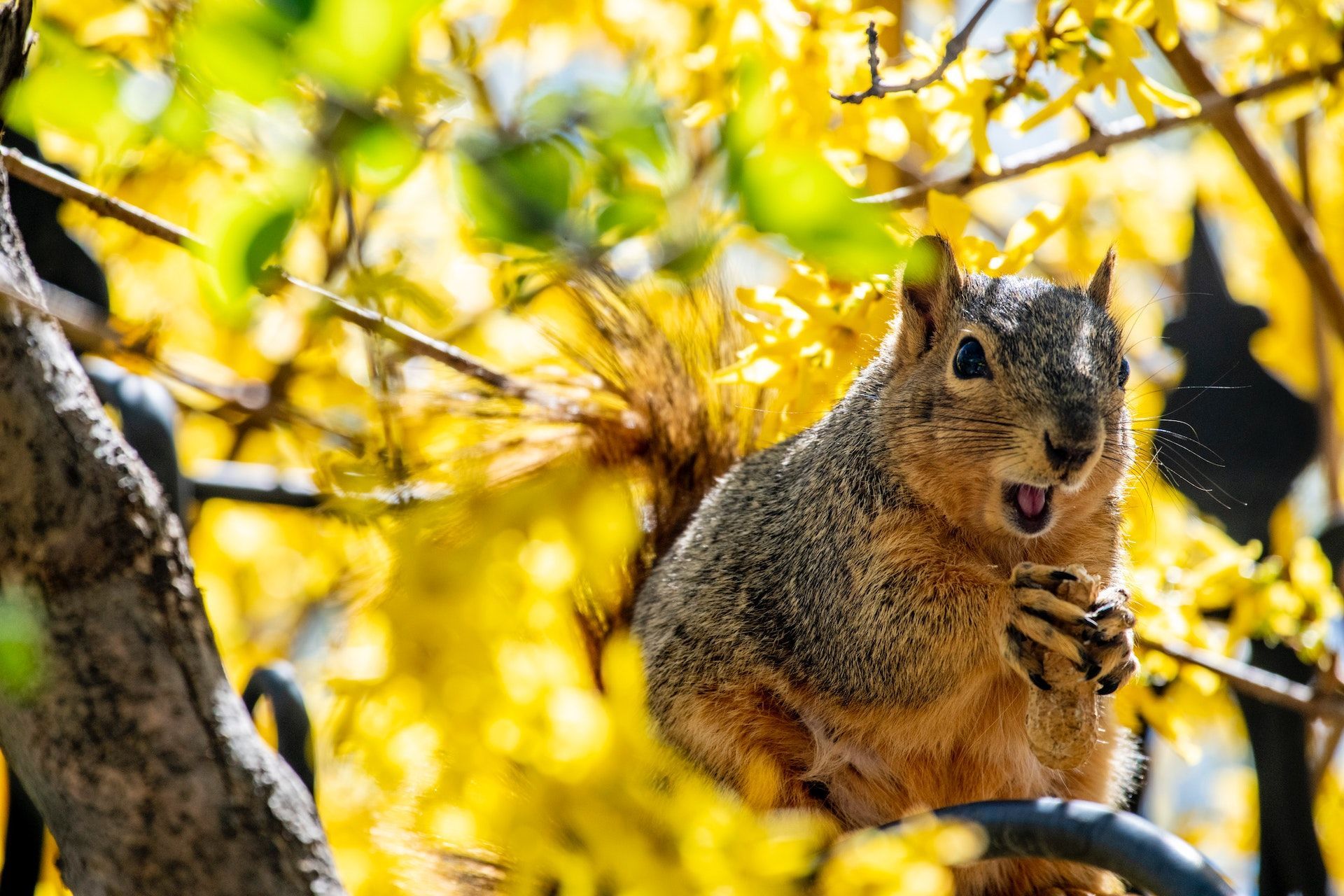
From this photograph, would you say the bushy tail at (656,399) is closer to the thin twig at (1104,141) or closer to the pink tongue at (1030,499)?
the thin twig at (1104,141)

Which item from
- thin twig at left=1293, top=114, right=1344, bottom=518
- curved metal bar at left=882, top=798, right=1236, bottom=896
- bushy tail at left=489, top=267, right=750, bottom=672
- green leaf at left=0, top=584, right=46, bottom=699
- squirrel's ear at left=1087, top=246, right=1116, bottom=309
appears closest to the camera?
green leaf at left=0, top=584, right=46, bottom=699

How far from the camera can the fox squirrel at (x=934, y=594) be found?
1.46m

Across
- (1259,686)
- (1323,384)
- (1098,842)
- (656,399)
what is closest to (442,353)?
(656,399)

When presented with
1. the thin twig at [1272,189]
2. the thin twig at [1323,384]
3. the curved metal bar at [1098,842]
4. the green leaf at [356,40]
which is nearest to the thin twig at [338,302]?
the green leaf at [356,40]

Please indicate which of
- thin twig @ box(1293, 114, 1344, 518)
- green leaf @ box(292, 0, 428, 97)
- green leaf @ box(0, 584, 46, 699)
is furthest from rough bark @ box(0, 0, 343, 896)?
thin twig @ box(1293, 114, 1344, 518)

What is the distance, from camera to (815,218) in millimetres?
655

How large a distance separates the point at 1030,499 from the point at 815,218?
92 cm

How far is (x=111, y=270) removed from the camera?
9.68ft

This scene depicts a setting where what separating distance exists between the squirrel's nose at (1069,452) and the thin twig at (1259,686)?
59cm

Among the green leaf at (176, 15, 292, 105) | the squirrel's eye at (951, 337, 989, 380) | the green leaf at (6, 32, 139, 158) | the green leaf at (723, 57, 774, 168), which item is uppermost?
the green leaf at (723, 57, 774, 168)

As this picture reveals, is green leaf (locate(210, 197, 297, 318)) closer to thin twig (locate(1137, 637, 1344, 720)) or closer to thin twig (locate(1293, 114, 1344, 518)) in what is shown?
thin twig (locate(1137, 637, 1344, 720))

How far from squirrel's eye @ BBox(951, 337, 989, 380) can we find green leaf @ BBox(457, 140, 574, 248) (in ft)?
3.26

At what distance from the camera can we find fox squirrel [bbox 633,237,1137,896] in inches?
57.5

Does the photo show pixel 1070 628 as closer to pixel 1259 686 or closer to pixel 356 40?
pixel 1259 686
